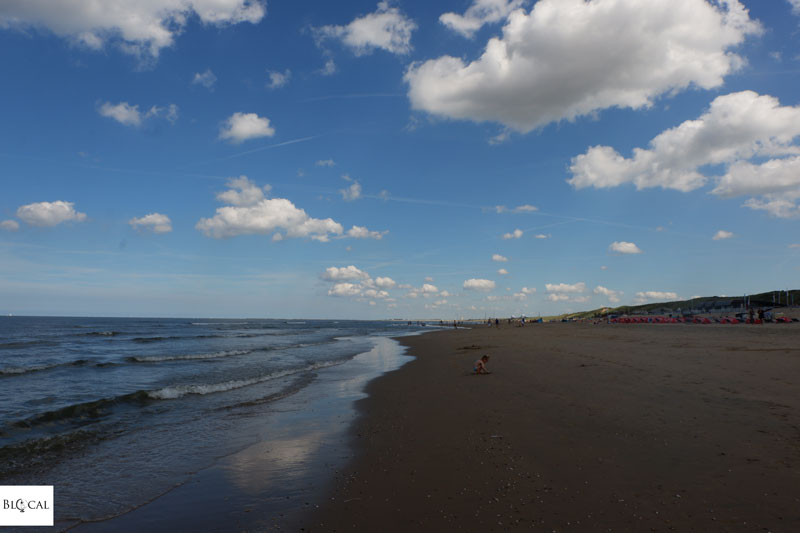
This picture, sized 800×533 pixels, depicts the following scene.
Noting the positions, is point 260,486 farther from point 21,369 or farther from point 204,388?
point 21,369

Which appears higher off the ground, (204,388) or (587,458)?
(587,458)

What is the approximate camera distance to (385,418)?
418 inches

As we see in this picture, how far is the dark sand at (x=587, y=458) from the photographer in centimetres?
468

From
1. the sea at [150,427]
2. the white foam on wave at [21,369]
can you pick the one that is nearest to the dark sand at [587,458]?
the sea at [150,427]

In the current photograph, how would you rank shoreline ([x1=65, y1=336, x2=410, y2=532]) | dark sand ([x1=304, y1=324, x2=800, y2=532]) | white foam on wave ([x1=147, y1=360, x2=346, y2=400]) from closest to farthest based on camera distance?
dark sand ([x1=304, y1=324, x2=800, y2=532]), shoreline ([x1=65, y1=336, x2=410, y2=532]), white foam on wave ([x1=147, y1=360, x2=346, y2=400])

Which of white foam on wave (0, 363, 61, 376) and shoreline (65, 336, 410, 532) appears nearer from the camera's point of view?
shoreline (65, 336, 410, 532)

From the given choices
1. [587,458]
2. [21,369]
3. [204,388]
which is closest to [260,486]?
[587,458]

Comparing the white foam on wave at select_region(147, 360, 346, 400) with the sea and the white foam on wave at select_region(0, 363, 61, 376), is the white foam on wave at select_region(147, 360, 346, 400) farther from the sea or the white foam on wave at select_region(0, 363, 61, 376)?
the white foam on wave at select_region(0, 363, 61, 376)

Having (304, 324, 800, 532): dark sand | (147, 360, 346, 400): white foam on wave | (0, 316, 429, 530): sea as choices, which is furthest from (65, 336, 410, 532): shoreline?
(147, 360, 346, 400): white foam on wave

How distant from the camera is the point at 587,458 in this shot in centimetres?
643

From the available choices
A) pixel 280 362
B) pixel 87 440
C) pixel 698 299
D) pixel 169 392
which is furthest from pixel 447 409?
pixel 698 299

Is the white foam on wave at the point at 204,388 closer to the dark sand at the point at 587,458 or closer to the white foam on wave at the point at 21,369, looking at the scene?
the dark sand at the point at 587,458

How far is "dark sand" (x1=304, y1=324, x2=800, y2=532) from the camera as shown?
4684 millimetres

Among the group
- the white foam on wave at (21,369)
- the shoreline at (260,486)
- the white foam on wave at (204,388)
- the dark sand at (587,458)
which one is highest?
the dark sand at (587,458)
